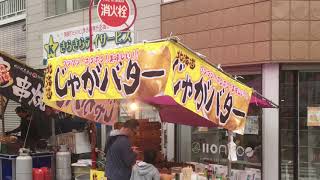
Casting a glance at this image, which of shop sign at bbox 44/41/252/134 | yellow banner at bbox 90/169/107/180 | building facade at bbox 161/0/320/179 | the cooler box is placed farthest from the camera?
the cooler box

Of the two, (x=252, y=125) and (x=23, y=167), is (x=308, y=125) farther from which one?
(x=23, y=167)

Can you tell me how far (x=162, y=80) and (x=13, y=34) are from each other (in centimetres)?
1241

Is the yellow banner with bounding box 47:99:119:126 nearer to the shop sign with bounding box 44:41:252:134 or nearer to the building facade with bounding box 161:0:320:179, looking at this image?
the shop sign with bounding box 44:41:252:134

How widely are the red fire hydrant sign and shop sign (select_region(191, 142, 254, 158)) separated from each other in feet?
10.2

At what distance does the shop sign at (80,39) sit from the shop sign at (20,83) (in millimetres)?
2657

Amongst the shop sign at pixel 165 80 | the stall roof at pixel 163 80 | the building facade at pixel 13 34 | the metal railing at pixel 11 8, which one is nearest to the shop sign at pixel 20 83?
the stall roof at pixel 163 80

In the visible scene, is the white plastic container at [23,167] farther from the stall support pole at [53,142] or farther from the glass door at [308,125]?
the glass door at [308,125]

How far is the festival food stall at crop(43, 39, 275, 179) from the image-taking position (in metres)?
5.78

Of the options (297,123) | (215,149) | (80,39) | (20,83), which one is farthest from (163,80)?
(80,39)

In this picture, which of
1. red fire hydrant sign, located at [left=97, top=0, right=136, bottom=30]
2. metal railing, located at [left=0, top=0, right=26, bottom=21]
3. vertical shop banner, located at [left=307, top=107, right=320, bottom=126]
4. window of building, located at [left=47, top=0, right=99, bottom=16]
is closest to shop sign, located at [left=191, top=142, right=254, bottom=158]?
vertical shop banner, located at [left=307, top=107, right=320, bottom=126]

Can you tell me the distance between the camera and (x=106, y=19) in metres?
9.81

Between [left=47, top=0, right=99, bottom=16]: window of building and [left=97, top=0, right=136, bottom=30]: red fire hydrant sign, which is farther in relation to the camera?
[left=47, top=0, right=99, bottom=16]: window of building

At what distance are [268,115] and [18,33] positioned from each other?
34.2 feet

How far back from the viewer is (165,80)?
5.69 metres
